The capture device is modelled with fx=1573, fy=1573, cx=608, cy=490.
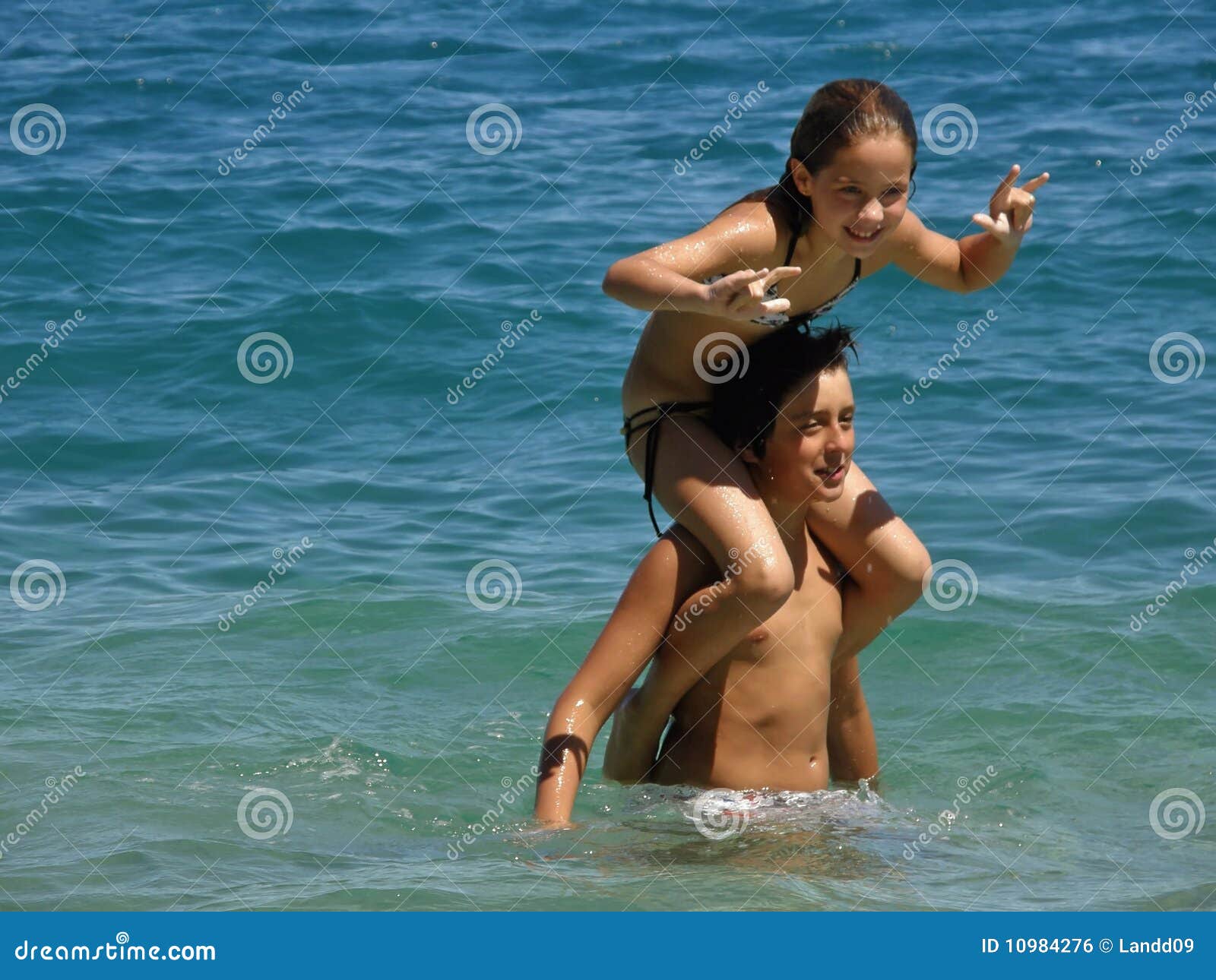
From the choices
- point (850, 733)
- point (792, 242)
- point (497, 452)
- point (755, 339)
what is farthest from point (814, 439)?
point (497, 452)

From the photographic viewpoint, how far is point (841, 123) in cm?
476

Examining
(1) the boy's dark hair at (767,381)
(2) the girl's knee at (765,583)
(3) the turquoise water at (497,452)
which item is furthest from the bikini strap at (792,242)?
(3) the turquoise water at (497,452)

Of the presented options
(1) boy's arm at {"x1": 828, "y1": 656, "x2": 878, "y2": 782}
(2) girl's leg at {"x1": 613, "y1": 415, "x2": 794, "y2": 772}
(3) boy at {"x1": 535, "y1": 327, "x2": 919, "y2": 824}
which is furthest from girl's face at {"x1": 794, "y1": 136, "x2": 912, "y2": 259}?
(1) boy's arm at {"x1": 828, "y1": 656, "x2": 878, "y2": 782}

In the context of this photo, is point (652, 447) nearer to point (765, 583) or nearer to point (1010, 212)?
point (765, 583)

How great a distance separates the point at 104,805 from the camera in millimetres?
5840

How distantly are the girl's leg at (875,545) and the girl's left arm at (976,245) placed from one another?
750 mm

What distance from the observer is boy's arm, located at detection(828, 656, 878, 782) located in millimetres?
5680

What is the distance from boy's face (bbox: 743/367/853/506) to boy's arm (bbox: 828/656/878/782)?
2.76ft

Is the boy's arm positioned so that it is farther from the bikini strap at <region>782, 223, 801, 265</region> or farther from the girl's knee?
the bikini strap at <region>782, 223, 801, 265</region>

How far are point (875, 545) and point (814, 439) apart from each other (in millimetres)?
514

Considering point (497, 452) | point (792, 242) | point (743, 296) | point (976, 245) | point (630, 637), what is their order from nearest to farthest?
point (743, 296) < point (792, 242) < point (630, 637) < point (976, 245) < point (497, 452)

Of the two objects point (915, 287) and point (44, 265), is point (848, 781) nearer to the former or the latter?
point (915, 287)

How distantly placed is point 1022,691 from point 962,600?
3.16ft

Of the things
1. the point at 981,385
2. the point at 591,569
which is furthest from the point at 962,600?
the point at 981,385
